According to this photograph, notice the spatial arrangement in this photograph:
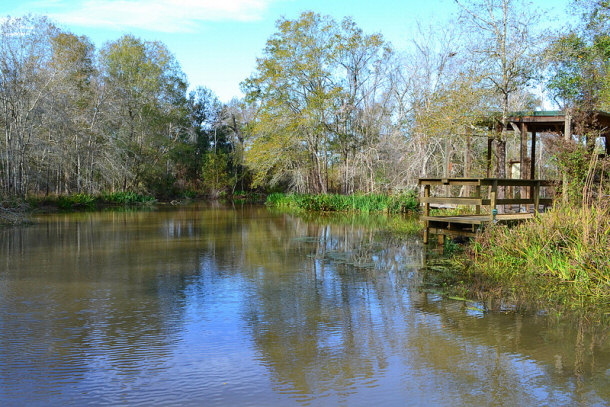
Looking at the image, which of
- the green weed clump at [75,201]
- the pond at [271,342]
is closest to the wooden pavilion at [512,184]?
the pond at [271,342]

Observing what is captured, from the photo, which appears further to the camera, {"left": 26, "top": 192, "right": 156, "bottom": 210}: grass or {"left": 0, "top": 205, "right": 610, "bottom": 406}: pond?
{"left": 26, "top": 192, "right": 156, "bottom": 210}: grass

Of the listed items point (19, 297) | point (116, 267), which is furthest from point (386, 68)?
point (19, 297)

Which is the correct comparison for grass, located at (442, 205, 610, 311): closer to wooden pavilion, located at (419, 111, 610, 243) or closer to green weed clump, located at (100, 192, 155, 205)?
wooden pavilion, located at (419, 111, 610, 243)

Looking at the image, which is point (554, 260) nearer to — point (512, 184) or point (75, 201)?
point (512, 184)

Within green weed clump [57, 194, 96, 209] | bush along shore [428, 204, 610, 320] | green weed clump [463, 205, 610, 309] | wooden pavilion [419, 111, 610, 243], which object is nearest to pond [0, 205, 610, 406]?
bush along shore [428, 204, 610, 320]

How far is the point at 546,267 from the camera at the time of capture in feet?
27.0

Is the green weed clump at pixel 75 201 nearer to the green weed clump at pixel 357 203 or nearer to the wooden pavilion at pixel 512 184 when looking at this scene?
the green weed clump at pixel 357 203

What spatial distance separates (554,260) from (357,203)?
19177mm

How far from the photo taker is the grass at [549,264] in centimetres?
711

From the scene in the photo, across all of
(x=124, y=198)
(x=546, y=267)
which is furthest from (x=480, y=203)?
(x=124, y=198)

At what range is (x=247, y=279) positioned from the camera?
8.56 metres

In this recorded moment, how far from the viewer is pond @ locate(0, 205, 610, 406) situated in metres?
4.10

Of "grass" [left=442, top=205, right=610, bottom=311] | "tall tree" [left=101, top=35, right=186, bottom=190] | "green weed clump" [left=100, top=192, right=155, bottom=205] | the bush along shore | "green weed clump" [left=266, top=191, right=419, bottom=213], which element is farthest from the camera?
"tall tree" [left=101, top=35, right=186, bottom=190]

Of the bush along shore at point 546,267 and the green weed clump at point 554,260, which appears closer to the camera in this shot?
the bush along shore at point 546,267
